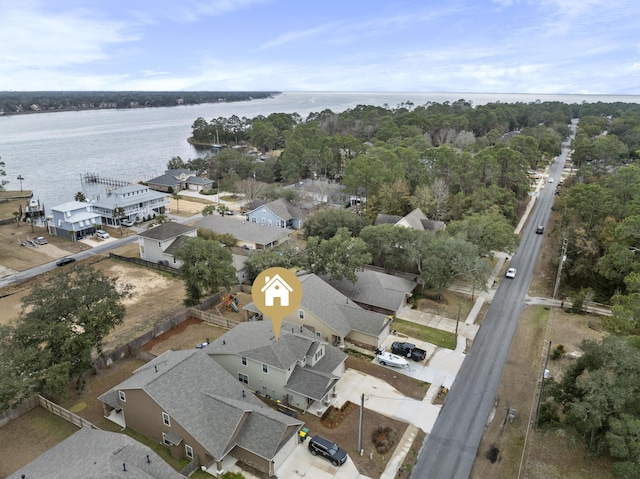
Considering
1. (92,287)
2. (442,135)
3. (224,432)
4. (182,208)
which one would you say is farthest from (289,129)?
(224,432)

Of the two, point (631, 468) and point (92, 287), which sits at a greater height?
point (92, 287)

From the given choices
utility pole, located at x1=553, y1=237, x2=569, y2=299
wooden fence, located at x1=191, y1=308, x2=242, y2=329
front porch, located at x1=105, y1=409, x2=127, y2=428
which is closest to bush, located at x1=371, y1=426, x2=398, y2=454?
front porch, located at x1=105, y1=409, x2=127, y2=428

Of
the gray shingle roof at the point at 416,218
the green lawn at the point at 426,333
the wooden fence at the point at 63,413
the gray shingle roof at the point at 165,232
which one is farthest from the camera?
the gray shingle roof at the point at 416,218

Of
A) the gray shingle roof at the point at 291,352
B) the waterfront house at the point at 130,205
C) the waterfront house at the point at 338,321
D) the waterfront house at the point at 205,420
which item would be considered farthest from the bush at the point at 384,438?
the waterfront house at the point at 130,205

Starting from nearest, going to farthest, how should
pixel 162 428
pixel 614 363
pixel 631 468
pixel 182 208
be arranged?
pixel 631 468 → pixel 614 363 → pixel 162 428 → pixel 182 208

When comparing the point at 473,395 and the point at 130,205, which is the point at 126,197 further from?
the point at 473,395

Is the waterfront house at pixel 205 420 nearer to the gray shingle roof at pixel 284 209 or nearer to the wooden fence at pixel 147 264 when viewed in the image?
the wooden fence at pixel 147 264

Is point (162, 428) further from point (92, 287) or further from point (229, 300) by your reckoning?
point (229, 300)
